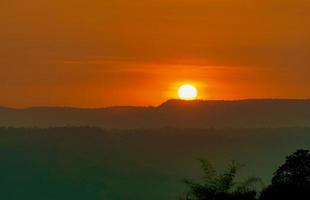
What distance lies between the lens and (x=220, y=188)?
157 feet

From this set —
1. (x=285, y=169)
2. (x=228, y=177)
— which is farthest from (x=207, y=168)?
(x=285, y=169)

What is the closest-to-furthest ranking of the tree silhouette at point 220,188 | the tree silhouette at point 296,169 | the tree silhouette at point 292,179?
1. the tree silhouette at point 292,179
2. the tree silhouette at point 296,169
3. the tree silhouette at point 220,188

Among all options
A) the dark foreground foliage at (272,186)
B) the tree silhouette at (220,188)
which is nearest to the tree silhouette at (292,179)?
the dark foreground foliage at (272,186)

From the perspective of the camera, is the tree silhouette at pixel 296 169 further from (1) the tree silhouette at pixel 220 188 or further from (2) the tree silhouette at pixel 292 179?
(1) the tree silhouette at pixel 220 188

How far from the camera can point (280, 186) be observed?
44.4 metres

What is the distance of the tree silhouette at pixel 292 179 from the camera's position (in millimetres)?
44062

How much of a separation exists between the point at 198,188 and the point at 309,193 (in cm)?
571

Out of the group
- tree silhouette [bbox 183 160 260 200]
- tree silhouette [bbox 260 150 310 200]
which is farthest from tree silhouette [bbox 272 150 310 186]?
tree silhouette [bbox 183 160 260 200]

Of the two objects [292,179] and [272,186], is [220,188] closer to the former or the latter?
[272,186]

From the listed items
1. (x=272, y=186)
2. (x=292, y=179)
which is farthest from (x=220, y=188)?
(x=292, y=179)

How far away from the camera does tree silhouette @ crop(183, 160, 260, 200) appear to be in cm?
4622

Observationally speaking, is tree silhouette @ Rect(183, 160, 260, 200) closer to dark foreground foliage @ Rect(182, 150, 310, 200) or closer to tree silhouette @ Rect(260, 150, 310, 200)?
dark foreground foliage @ Rect(182, 150, 310, 200)

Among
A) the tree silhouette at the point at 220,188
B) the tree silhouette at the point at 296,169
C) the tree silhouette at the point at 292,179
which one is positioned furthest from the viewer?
the tree silhouette at the point at 220,188

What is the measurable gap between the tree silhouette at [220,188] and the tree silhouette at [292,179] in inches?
56.2
